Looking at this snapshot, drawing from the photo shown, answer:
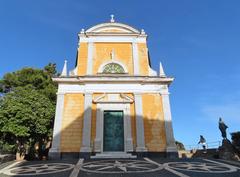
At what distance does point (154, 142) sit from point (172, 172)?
6440mm

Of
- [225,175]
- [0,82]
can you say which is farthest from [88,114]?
[0,82]

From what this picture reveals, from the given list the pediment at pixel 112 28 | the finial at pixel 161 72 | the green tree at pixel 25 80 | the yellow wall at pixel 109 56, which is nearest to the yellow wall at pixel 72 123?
the yellow wall at pixel 109 56

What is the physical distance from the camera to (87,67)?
17453mm

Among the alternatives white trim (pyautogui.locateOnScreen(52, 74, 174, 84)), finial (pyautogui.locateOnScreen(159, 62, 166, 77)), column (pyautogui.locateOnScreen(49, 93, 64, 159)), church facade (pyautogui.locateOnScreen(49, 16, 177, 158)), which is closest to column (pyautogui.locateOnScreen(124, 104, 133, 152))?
church facade (pyautogui.locateOnScreen(49, 16, 177, 158))

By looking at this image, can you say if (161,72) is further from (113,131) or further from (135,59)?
(113,131)

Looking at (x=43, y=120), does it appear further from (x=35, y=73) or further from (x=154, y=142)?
(x=35, y=73)

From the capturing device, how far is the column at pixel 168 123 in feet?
48.1

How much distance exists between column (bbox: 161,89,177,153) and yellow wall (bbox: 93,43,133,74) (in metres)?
3.35

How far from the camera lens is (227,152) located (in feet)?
44.5

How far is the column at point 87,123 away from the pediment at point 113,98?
48cm

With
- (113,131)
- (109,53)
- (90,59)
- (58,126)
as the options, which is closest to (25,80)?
(90,59)

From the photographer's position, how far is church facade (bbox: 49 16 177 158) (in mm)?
14695

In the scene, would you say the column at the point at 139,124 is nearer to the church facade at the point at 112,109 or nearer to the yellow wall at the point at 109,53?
the church facade at the point at 112,109

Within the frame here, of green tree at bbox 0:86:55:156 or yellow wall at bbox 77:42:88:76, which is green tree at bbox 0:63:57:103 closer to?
green tree at bbox 0:86:55:156
